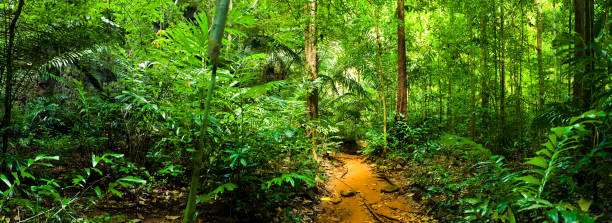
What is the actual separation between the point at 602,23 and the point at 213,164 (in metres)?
4.25

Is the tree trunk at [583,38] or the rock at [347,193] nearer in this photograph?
the tree trunk at [583,38]

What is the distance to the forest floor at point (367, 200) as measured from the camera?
3828 millimetres

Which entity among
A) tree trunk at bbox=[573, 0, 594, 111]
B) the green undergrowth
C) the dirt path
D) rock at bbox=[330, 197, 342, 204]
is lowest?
the dirt path

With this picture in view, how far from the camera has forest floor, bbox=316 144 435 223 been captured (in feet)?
12.6

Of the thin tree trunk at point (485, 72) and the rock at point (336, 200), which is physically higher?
the thin tree trunk at point (485, 72)

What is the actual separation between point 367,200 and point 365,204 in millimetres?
260

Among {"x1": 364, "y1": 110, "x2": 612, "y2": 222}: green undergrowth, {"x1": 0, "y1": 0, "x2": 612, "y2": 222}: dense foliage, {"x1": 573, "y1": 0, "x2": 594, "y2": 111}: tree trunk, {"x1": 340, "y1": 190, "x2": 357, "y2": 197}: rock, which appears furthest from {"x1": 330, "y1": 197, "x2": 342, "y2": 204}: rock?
{"x1": 573, "y1": 0, "x2": 594, "y2": 111}: tree trunk

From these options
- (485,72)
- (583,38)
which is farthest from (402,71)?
(583,38)

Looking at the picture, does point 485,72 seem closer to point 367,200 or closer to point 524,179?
point 367,200

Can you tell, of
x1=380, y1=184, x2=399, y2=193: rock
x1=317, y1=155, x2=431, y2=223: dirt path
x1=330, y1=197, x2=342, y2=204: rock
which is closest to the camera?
x1=317, y1=155, x2=431, y2=223: dirt path

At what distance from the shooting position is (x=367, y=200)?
4.62 metres

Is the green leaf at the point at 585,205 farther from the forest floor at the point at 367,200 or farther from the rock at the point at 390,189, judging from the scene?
the rock at the point at 390,189

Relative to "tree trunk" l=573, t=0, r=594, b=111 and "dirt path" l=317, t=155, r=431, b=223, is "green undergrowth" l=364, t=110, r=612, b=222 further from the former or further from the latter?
"dirt path" l=317, t=155, r=431, b=223

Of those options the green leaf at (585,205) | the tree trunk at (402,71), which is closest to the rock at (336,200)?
the green leaf at (585,205)
